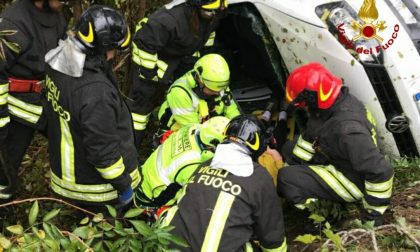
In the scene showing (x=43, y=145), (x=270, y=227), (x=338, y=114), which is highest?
(x=338, y=114)

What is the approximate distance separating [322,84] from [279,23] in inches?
34.0

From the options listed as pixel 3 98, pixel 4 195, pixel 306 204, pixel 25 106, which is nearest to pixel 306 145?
pixel 306 204

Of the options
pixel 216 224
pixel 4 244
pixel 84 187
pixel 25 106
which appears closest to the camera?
pixel 4 244

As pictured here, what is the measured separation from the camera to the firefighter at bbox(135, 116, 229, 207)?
10.7 feet

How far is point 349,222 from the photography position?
135 inches

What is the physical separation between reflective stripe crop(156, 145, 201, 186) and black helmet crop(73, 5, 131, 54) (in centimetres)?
81

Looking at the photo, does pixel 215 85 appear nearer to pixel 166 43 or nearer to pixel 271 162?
pixel 166 43

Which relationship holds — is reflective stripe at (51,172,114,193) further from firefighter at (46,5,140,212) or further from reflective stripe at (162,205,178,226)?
reflective stripe at (162,205,178,226)

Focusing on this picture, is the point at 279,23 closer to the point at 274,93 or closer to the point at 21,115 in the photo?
the point at 274,93

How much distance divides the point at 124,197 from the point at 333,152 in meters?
1.36

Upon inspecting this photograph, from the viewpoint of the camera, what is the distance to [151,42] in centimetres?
405

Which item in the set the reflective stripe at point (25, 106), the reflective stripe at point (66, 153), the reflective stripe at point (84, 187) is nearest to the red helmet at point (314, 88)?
the reflective stripe at point (84, 187)

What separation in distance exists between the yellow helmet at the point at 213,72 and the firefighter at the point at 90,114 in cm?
100

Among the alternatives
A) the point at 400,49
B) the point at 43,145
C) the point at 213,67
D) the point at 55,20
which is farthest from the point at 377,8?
the point at 43,145
